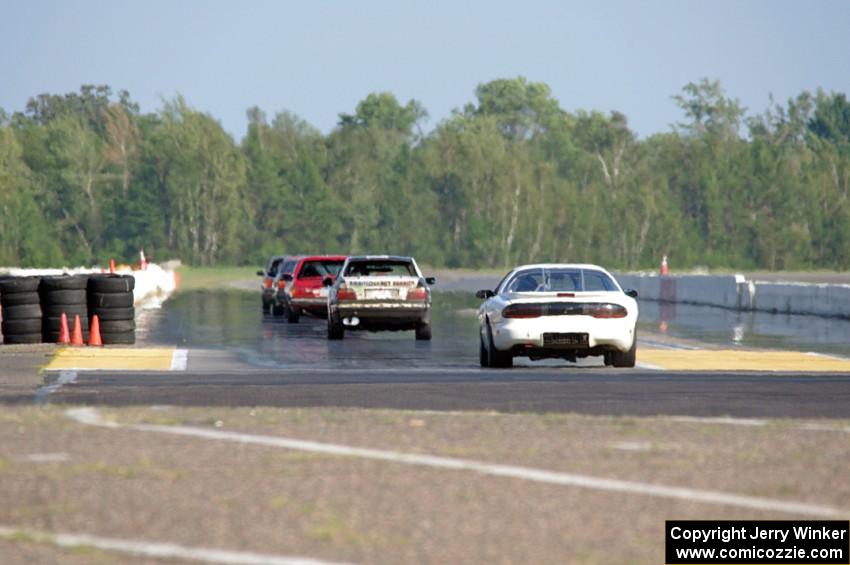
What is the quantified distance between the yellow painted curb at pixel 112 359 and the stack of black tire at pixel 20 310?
4.27 feet

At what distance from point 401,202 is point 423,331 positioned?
374ft

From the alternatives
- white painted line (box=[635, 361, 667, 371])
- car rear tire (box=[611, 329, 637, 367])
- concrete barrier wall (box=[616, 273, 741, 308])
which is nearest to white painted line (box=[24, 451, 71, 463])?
car rear tire (box=[611, 329, 637, 367])

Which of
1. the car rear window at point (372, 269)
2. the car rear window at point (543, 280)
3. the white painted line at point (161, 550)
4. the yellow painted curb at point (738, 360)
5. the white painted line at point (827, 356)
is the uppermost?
the car rear window at point (372, 269)

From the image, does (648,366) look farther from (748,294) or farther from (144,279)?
(144,279)

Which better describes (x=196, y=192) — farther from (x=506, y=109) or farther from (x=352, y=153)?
(x=506, y=109)

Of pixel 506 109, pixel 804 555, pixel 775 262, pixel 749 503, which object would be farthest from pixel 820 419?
pixel 506 109

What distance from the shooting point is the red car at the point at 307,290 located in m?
37.7

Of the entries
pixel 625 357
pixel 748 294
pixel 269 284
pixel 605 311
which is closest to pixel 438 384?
pixel 605 311

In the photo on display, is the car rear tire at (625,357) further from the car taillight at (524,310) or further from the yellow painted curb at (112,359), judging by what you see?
the yellow painted curb at (112,359)

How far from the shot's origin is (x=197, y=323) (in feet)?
125

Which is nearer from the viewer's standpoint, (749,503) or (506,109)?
(749,503)

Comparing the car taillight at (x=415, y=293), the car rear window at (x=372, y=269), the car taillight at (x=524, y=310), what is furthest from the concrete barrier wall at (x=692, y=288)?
the car taillight at (x=524, y=310)

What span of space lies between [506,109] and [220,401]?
170 m

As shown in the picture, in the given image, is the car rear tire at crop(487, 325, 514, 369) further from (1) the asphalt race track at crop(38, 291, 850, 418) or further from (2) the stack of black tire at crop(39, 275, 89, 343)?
(2) the stack of black tire at crop(39, 275, 89, 343)
